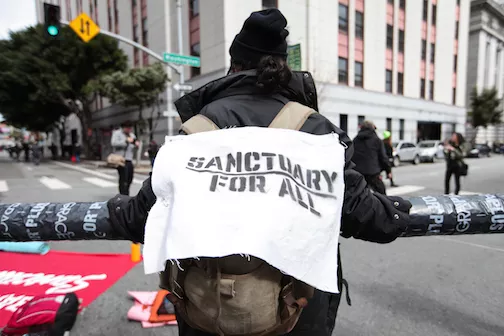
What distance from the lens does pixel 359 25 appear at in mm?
22766

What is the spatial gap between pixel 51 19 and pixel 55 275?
8.60 m

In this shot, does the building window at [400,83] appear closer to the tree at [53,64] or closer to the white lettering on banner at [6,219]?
the tree at [53,64]

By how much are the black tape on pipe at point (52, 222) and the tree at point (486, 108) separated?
3874cm

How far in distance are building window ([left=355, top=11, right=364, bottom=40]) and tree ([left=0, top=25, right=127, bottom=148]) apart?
16.1 metres

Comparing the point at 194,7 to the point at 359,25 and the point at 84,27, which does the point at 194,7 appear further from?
the point at 359,25

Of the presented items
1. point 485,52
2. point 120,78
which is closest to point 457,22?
point 485,52

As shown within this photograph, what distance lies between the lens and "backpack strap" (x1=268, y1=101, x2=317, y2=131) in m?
1.15

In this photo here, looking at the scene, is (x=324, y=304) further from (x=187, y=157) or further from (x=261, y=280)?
(x=187, y=157)

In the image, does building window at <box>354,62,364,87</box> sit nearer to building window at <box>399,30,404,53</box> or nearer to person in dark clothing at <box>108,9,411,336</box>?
building window at <box>399,30,404,53</box>

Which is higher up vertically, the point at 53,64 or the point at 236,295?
the point at 53,64

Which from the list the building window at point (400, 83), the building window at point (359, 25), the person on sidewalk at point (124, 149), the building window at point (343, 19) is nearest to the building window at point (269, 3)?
the building window at point (343, 19)

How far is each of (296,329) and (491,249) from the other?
14.3 ft

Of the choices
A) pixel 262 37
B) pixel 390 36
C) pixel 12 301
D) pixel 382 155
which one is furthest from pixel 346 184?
pixel 390 36

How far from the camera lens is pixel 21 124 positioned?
30.0m
